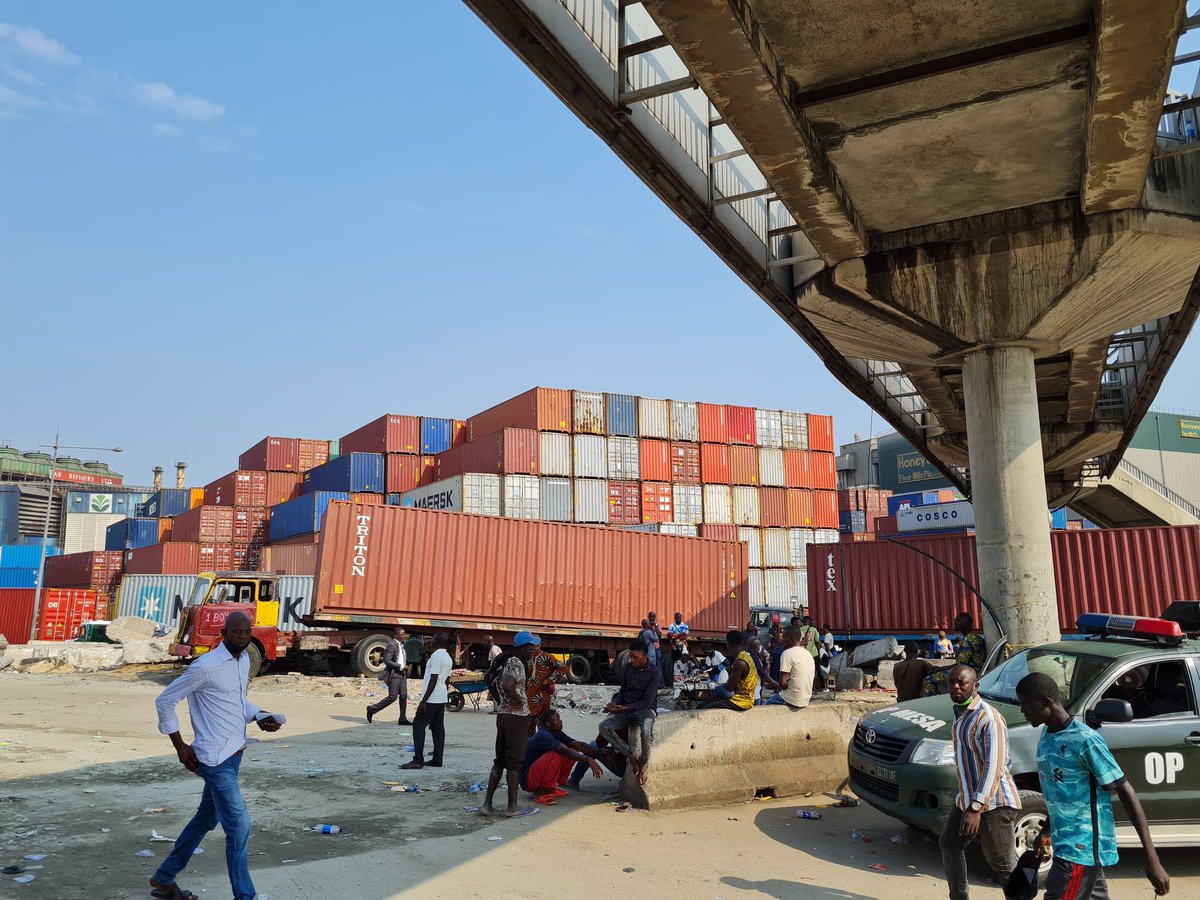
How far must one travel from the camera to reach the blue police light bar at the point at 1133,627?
627cm

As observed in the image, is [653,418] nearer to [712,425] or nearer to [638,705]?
[712,425]

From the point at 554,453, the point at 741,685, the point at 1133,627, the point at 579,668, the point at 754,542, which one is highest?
the point at 554,453

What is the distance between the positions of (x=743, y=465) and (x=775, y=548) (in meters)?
3.99

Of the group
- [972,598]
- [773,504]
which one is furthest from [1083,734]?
[773,504]

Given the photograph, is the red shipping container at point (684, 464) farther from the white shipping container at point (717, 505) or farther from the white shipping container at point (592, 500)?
the white shipping container at point (592, 500)

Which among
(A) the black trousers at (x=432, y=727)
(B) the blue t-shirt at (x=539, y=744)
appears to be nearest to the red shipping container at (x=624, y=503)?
(A) the black trousers at (x=432, y=727)

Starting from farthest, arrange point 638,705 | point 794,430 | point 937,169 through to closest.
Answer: point 794,430 → point 937,169 → point 638,705

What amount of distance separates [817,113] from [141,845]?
884 cm

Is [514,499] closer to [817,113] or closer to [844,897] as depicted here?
[817,113]

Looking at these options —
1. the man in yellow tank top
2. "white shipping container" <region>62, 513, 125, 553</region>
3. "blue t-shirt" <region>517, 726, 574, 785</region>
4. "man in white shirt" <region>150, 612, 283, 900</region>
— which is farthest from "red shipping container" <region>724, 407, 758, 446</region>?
"white shipping container" <region>62, 513, 125, 553</region>

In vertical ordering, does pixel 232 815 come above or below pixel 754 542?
below

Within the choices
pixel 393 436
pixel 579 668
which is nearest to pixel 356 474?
pixel 393 436

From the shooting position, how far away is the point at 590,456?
120 feet

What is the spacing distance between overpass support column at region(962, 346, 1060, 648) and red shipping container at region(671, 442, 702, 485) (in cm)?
2459
